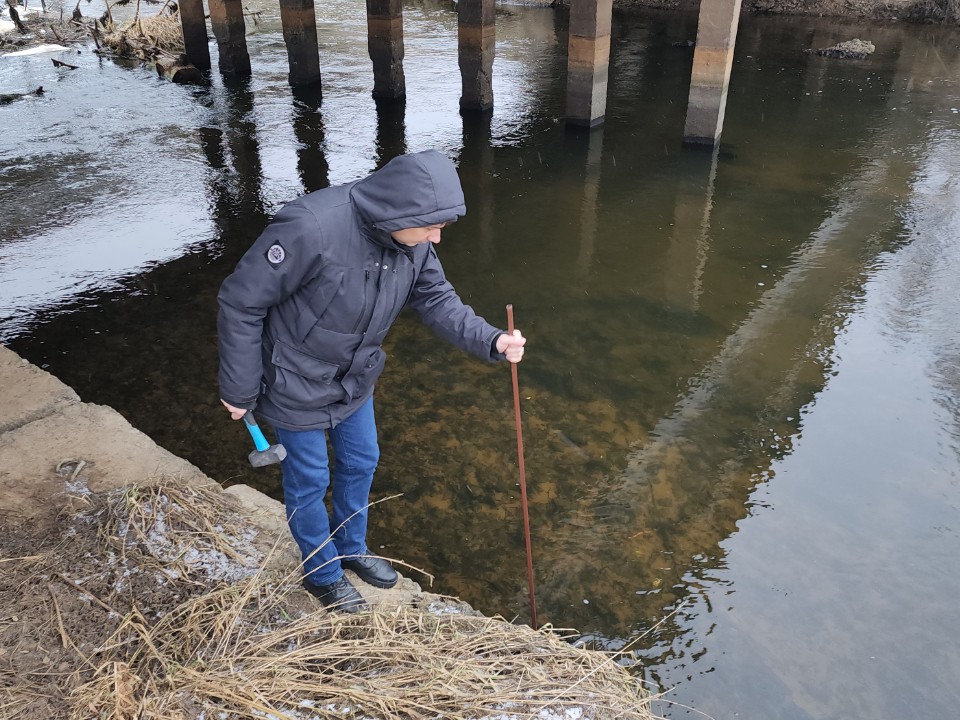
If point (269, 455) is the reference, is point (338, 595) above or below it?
below

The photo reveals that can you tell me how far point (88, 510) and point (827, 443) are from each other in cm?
399

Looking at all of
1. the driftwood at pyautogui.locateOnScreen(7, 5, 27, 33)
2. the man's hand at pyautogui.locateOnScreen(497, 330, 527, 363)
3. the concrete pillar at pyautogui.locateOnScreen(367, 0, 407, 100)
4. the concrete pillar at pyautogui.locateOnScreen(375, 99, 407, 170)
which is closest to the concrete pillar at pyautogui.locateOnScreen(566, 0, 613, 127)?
the concrete pillar at pyautogui.locateOnScreen(375, 99, 407, 170)

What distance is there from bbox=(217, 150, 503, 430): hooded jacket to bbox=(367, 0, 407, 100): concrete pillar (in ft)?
34.3

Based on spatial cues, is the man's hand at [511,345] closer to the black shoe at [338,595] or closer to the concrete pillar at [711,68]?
the black shoe at [338,595]

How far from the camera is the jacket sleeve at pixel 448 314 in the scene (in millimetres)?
2689

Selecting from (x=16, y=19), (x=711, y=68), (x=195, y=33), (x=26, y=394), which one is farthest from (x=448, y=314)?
(x=16, y=19)

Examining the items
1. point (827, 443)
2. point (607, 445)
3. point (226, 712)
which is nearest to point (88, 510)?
point (226, 712)

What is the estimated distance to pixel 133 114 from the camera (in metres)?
11.5

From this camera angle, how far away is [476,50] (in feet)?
37.5

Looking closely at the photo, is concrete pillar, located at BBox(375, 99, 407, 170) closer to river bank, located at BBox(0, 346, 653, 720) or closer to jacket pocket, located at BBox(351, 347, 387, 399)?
river bank, located at BBox(0, 346, 653, 720)

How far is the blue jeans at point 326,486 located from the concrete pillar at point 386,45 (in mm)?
10535

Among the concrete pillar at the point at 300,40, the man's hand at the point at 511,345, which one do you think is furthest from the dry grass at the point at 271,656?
the concrete pillar at the point at 300,40

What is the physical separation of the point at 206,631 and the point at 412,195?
1557 millimetres

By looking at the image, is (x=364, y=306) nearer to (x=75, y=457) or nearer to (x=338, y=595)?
(x=338, y=595)
